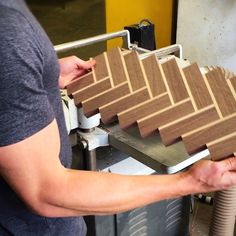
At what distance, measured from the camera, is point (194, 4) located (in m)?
2.48

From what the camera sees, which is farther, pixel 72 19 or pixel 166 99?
pixel 72 19

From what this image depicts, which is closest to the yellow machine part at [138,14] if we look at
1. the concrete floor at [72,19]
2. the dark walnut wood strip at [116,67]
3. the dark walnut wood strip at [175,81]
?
the concrete floor at [72,19]

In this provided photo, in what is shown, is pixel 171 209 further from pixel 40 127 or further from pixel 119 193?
pixel 40 127

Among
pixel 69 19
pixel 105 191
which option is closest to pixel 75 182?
pixel 105 191

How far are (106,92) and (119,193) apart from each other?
333 millimetres

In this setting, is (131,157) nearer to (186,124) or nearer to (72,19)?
(186,124)

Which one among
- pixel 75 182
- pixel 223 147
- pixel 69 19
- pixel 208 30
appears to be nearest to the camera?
pixel 75 182

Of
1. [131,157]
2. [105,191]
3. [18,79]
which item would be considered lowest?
[131,157]

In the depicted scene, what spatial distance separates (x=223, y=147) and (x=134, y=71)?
32cm

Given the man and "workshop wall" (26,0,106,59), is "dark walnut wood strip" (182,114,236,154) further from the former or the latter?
"workshop wall" (26,0,106,59)

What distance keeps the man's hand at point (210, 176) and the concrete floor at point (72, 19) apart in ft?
6.73

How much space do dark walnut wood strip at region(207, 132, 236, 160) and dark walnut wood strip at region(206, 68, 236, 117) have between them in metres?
0.06

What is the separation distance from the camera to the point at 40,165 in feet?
1.83

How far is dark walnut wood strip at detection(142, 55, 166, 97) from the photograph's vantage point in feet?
2.78
